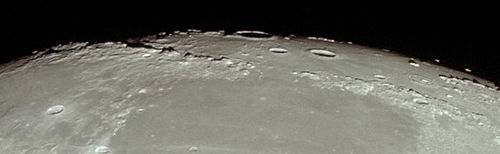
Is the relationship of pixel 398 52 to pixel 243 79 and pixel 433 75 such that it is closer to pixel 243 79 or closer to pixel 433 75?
pixel 433 75

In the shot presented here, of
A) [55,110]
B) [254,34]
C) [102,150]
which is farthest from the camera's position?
[254,34]

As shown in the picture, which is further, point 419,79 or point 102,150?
point 419,79

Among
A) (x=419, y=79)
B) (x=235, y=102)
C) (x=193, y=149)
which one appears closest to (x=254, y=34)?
(x=419, y=79)

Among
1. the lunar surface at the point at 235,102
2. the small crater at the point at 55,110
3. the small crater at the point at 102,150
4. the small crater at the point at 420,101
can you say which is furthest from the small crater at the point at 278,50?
the small crater at the point at 102,150

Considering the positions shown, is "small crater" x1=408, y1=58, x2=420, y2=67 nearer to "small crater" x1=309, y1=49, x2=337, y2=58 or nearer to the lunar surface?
the lunar surface

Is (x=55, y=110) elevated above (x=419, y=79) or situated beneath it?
elevated above

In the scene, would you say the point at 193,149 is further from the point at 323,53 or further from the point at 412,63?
the point at 412,63

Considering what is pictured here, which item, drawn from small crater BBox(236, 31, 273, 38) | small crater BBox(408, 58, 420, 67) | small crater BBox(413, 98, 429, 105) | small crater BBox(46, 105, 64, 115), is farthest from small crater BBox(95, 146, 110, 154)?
small crater BBox(408, 58, 420, 67)

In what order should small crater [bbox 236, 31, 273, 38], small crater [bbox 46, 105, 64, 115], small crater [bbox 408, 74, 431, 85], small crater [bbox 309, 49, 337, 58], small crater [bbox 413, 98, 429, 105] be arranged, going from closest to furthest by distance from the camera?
small crater [bbox 46, 105, 64, 115]
small crater [bbox 413, 98, 429, 105]
small crater [bbox 408, 74, 431, 85]
small crater [bbox 309, 49, 337, 58]
small crater [bbox 236, 31, 273, 38]

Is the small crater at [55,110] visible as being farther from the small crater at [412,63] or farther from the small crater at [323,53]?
the small crater at [412,63]
